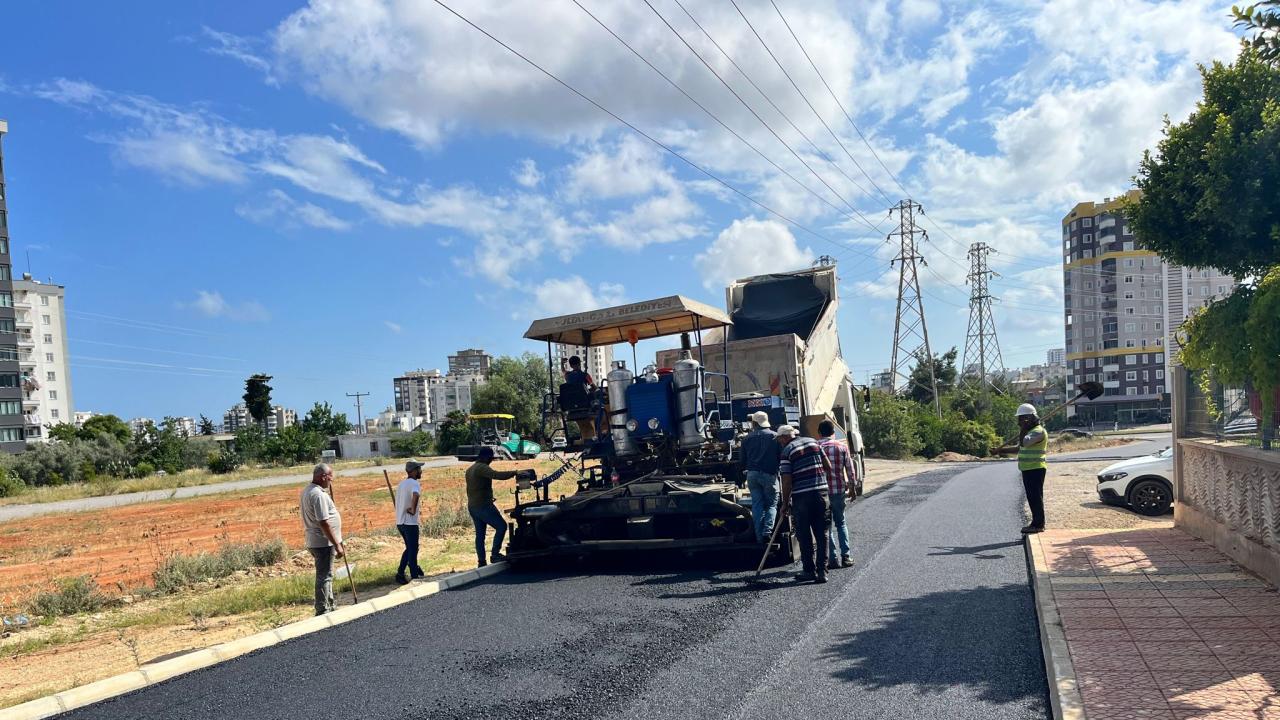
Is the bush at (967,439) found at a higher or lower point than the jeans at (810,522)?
lower

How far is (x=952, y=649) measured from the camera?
570 centimetres

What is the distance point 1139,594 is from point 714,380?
21.6 ft

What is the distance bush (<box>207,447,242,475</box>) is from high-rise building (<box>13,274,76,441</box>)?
167ft

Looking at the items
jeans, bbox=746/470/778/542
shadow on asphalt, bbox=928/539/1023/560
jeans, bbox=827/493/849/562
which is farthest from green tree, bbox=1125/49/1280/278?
jeans, bbox=746/470/778/542

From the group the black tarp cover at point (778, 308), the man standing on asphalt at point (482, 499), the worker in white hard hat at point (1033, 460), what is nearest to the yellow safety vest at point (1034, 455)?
the worker in white hard hat at point (1033, 460)

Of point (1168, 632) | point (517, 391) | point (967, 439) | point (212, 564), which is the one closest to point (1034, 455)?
point (1168, 632)

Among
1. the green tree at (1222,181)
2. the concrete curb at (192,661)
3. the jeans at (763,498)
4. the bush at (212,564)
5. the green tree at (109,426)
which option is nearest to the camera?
the concrete curb at (192,661)

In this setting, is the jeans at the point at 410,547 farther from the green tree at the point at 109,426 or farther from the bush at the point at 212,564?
the green tree at the point at 109,426

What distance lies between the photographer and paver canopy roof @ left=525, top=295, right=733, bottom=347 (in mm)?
9516

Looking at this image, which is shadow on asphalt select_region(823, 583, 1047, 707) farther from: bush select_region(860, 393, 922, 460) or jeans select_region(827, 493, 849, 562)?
bush select_region(860, 393, 922, 460)

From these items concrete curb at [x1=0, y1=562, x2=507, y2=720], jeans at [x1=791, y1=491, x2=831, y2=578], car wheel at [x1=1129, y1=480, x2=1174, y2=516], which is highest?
jeans at [x1=791, y1=491, x2=831, y2=578]

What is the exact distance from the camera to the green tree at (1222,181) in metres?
6.67

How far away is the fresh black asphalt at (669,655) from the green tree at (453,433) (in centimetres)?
4918

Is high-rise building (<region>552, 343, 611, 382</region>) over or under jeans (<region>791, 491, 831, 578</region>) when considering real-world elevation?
over
